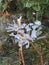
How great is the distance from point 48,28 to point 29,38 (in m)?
0.75

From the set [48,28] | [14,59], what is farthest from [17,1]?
[14,59]

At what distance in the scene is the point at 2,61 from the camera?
245 cm

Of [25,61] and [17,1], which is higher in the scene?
[17,1]

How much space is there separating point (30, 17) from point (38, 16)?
98 mm

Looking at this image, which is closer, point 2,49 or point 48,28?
point 2,49

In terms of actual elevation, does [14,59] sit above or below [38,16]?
below

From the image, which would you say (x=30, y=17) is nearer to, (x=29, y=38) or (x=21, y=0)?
(x=21, y=0)

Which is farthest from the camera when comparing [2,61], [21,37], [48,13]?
[48,13]

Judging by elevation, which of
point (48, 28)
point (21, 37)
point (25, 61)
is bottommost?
point (25, 61)

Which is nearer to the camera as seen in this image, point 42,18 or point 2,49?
point 2,49

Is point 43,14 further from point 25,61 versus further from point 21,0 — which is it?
point 25,61

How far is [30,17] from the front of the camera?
2811 millimetres

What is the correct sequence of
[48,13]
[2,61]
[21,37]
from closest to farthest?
[21,37], [2,61], [48,13]

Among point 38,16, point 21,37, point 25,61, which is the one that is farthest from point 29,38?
point 38,16
